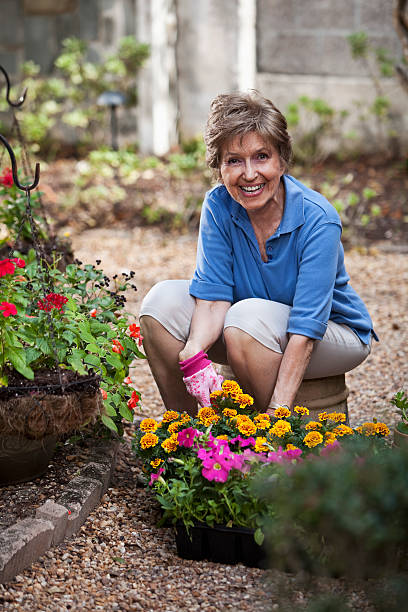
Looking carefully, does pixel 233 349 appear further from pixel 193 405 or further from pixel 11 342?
pixel 11 342

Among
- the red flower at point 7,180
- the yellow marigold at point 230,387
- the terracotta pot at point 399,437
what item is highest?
the red flower at point 7,180

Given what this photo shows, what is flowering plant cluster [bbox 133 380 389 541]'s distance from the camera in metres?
2.02

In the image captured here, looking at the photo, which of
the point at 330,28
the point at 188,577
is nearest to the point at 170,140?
the point at 330,28

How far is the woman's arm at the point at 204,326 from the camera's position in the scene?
98.1 inches

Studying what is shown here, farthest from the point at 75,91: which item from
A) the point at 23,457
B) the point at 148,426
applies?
the point at 148,426

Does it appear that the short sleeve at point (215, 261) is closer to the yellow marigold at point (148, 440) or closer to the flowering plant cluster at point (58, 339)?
the flowering plant cluster at point (58, 339)

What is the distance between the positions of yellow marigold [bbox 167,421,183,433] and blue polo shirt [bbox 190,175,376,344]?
467 millimetres

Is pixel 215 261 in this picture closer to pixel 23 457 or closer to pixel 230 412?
pixel 230 412

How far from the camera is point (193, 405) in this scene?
268 centimetres

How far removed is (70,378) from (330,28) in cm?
633

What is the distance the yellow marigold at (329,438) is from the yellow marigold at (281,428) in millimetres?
108

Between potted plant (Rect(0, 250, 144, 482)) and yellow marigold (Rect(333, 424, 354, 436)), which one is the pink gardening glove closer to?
potted plant (Rect(0, 250, 144, 482))

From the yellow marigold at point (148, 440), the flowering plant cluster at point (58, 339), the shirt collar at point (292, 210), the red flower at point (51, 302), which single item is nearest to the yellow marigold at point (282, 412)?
the yellow marigold at point (148, 440)

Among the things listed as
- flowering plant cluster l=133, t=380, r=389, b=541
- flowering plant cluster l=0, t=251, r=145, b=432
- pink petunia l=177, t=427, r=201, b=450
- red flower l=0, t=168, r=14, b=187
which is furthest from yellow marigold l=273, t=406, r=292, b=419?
red flower l=0, t=168, r=14, b=187
